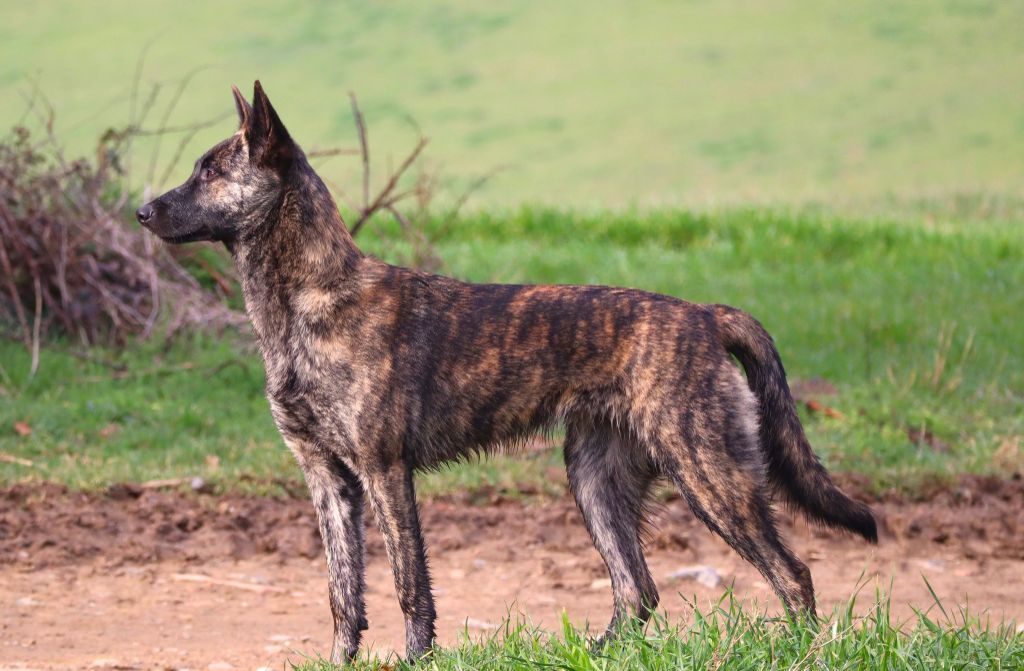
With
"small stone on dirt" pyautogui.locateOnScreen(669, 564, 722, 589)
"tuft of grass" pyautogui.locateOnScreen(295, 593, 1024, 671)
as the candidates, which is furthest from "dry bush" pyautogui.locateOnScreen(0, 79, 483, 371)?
"tuft of grass" pyautogui.locateOnScreen(295, 593, 1024, 671)

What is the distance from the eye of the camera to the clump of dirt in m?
6.98

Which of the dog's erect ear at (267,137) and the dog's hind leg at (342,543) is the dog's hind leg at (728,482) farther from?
the dog's erect ear at (267,137)

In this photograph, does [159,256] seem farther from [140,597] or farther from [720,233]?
[720,233]

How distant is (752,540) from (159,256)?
21.9 feet

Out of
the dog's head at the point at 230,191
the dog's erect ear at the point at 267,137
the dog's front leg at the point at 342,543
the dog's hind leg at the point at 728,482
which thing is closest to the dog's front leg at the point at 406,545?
the dog's front leg at the point at 342,543

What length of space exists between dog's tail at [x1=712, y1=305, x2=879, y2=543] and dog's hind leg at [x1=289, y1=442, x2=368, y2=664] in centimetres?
156

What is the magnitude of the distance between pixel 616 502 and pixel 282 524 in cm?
242

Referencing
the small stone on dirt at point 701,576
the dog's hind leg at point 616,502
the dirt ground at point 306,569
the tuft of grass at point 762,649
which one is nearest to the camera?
the tuft of grass at point 762,649

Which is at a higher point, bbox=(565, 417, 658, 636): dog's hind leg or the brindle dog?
the brindle dog

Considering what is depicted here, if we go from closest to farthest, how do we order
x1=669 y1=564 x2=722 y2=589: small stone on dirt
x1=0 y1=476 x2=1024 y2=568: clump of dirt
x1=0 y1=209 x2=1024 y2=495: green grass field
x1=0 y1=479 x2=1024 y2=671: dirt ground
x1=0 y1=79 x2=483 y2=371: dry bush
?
x1=0 y1=479 x2=1024 y2=671: dirt ground
x1=669 y1=564 x2=722 y2=589: small stone on dirt
x1=0 y1=476 x2=1024 y2=568: clump of dirt
x1=0 y1=209 x2=1024 y2=495: green grass field
x1=0 y1=79 x2=483 y2=371: dry bush

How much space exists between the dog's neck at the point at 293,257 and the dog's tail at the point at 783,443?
1482 mm

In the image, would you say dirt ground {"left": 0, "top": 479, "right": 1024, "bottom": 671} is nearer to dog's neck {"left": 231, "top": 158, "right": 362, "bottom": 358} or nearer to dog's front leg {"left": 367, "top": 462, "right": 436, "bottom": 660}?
dog's front leg {"left": 367, "top": 462, "right": 436, "bottom": 660}

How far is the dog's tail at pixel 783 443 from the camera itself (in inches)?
205

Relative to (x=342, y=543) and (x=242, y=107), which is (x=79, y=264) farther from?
(x=342, y=543)
